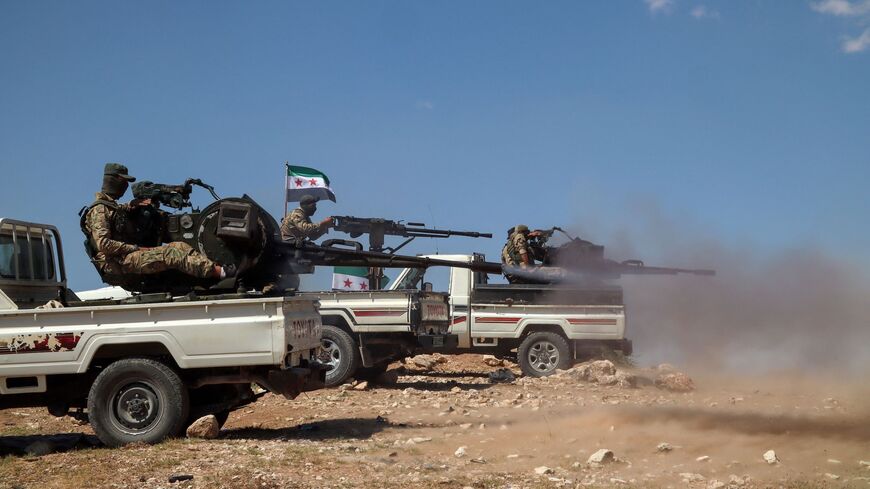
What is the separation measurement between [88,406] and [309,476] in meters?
2.71

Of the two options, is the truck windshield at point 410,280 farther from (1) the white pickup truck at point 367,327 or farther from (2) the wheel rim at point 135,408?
(2) the wheel rim at point 135,408

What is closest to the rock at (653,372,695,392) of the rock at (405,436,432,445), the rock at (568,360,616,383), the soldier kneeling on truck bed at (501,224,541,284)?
the rock at (568,360,616,383)

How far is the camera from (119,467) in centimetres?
677

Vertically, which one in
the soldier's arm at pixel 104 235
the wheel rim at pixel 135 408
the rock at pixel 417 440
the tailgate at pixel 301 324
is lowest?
the rock at pixel 417 440

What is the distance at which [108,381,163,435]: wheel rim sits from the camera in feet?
26.1

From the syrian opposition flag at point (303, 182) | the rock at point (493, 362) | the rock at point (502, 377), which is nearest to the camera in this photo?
the rock at point (502, 377)

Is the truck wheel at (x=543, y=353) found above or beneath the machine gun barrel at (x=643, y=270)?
beneath

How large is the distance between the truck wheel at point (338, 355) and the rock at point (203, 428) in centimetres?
425

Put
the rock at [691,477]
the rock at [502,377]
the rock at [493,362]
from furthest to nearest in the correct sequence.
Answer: the rock at [493,362] → the rock at [502,377] → the rock at [691,477]

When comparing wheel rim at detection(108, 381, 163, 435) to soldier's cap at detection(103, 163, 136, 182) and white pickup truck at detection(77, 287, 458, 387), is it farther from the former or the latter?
white pickup truck at detection(77, 287, 458, 387)

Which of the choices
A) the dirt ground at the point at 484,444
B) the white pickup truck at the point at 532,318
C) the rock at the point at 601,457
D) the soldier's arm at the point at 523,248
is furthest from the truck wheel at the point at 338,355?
the rock at the point at 601,457

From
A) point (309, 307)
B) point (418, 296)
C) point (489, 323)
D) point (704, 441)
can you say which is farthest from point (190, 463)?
point (489, 323)

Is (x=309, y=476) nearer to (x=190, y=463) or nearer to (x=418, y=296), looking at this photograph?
(x=190, y=463)

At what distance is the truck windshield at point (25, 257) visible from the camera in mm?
8688
